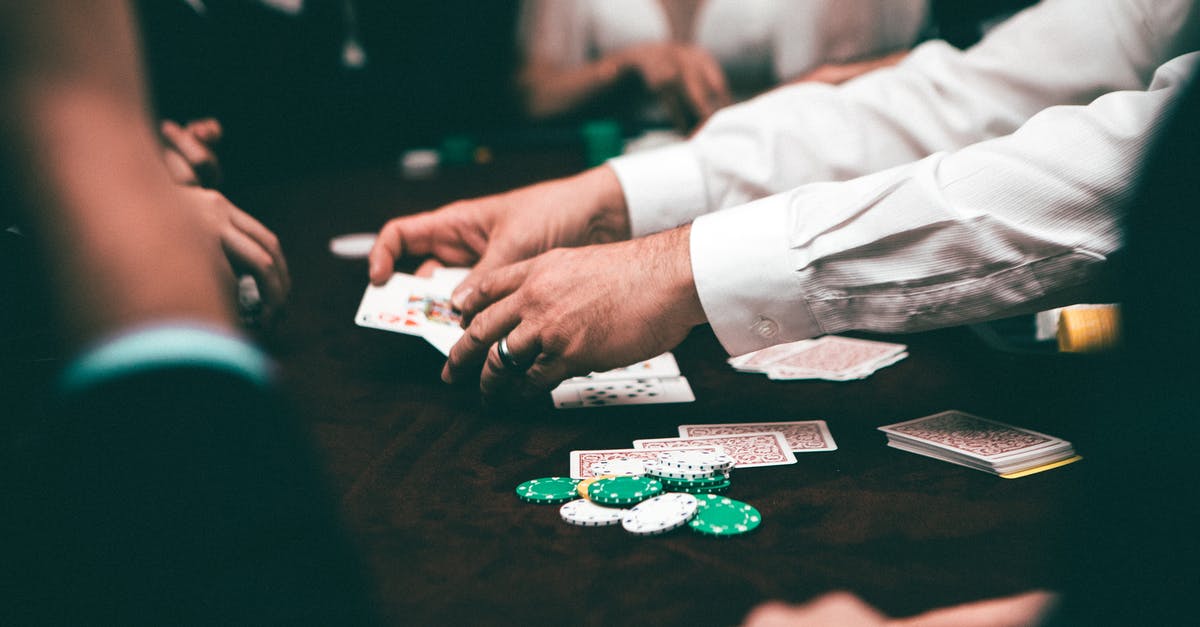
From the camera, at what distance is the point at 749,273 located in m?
1.06

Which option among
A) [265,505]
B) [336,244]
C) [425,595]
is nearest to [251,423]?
[265,505]

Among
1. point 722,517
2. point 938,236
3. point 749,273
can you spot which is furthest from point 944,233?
point 722,517

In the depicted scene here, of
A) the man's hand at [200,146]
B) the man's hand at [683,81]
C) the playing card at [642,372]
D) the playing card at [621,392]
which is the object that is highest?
the man's hand at [683,81]

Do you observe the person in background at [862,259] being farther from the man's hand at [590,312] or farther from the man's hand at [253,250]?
the man's hand at [253,250]

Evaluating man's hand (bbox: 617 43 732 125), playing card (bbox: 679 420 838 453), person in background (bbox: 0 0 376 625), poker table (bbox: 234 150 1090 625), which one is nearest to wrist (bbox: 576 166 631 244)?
poker table (bbox: 234 150 1090 625)

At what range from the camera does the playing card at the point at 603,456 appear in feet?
3.14

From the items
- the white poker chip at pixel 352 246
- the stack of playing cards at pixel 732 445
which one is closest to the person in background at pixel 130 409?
the stack of playing cards at pixel 732 445

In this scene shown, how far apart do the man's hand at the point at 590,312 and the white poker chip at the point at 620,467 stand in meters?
0.17

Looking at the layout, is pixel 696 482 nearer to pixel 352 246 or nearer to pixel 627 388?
pixel 627 388

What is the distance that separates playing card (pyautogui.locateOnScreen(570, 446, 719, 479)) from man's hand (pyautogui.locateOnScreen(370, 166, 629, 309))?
547 millimetres

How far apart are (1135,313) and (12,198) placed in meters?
0.79

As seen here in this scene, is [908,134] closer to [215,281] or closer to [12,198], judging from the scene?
[215,281]

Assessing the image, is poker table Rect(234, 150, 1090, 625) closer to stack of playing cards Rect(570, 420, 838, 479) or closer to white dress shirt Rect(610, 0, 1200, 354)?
stack of playing cards Rect(570, 420, 838, 479)

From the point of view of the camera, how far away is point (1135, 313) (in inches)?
24.6
